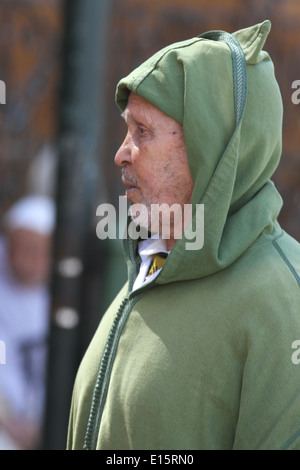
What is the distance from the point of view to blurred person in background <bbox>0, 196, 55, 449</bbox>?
505 cm

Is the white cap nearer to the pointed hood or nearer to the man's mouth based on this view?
the man's mouth

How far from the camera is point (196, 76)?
2.33m

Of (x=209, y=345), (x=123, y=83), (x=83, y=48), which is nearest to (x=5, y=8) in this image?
(x=83, y=48)

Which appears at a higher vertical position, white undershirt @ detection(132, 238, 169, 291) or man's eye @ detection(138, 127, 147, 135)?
man's eye @ detection(138, 127, 147, 135)

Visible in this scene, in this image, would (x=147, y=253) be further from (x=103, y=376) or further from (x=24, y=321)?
(x=24, y=321)

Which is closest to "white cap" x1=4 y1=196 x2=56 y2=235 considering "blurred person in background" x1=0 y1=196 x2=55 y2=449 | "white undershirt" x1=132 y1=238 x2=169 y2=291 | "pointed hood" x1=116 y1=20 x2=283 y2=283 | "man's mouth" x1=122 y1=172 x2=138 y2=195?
"blurred person in background" x1=0 y1=196 x2=55 y2=449

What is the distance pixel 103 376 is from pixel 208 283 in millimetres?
393

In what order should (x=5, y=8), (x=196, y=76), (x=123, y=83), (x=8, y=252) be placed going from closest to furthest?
(x=196, y=76) → (x=123, y=83) → (x=8, y=252) → (x=5, y=8)

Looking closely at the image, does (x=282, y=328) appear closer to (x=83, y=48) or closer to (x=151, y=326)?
(x=151, y=326)

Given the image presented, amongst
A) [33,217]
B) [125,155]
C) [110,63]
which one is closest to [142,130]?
[125,155]

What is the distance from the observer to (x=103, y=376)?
2459mm

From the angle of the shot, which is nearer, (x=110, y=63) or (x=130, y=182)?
(x=130, y=182)

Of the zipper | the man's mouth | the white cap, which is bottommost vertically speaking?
the white cap
